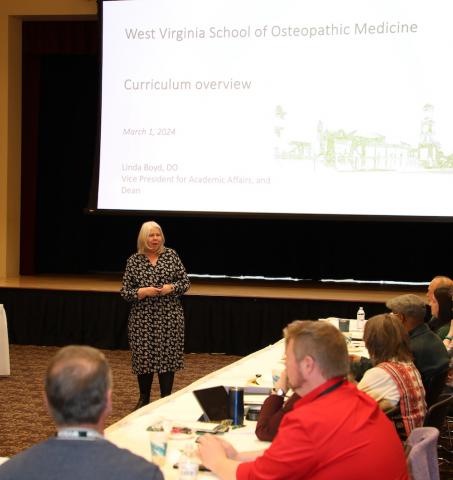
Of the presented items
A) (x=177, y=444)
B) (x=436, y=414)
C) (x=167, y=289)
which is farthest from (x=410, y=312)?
(x=167, y=289)

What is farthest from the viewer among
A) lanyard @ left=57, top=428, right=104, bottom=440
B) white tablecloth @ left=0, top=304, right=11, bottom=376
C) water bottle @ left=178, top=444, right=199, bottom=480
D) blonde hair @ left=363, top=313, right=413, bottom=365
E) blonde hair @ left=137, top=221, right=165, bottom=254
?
white tablecloth @ left=0, top=304, right=11, bottom=376

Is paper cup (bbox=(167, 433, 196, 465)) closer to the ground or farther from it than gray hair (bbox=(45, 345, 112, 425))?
closer to the ground

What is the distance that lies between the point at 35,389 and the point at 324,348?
4894mm

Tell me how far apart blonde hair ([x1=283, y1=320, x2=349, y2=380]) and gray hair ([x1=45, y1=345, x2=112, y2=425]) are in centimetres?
78

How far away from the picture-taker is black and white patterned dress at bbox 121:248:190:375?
582 centimetres

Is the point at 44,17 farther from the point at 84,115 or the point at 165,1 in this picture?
the point at 165,1

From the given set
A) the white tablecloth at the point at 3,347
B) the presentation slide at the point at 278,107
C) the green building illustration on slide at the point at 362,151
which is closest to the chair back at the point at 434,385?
the white tablecloth at the point at 3,347

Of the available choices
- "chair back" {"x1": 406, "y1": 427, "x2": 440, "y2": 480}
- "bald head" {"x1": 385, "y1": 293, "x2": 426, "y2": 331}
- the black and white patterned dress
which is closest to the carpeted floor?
the black and white patterned dress

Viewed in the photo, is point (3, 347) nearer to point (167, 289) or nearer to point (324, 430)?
point (167, 289)

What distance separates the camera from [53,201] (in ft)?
36.5

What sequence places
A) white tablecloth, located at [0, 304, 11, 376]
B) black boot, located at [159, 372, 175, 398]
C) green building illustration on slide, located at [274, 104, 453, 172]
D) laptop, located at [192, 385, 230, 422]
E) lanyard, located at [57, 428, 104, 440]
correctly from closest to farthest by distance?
lanyard, located at [57, 428, 104, 440], laptop, located at [192, 385, 230, 422], black boot, located at [159, 372, 175, 398], white tablecloth, located at [0, 304, 11, 376], green building illustration on slide, located at [274, 104, 453, 172]

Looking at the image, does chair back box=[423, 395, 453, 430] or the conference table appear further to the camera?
chair back box=[423, 395, 453, 430]

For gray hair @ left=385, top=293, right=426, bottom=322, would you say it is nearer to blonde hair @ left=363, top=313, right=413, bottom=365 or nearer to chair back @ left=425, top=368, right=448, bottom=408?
chair back @ left=425, top=368, right=448, bottom=408

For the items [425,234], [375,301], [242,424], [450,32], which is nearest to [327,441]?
[242,424]
